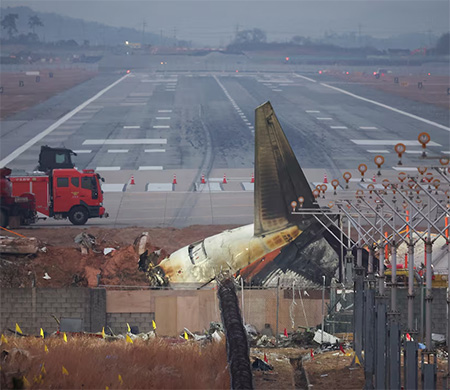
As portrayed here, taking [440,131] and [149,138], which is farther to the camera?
[440,131]

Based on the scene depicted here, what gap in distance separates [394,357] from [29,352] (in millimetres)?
13642

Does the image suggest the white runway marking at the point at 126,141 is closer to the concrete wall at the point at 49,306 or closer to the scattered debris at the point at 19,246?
the scattered debris at the point at 19,246

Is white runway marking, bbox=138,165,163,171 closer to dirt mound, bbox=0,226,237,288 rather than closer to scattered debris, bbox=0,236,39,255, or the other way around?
dirt mound, bbox=0,226,237,288

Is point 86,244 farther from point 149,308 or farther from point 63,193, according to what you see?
point 63,193

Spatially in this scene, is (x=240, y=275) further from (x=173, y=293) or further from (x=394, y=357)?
(x=394, y=357)

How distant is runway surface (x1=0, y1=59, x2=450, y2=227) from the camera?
265 ft

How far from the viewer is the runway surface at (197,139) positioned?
80750mm

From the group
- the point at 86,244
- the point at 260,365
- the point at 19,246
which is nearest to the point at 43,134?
the point at 86,244

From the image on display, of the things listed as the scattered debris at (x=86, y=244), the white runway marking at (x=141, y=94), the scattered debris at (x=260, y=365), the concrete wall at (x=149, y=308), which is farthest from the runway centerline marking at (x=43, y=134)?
the scattered debris at (x=260, y=365)

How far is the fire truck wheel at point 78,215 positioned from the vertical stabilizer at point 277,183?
23422 millimetres

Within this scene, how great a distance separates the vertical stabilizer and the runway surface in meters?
6.78

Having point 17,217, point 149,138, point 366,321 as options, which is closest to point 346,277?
point 366,321

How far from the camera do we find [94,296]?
142 ft

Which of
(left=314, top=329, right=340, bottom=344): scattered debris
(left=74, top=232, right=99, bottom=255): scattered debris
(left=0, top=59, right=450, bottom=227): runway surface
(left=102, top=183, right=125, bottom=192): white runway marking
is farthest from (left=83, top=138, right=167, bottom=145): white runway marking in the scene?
(left=314, top=329, right=340, bottom=344): scattered debris
